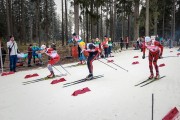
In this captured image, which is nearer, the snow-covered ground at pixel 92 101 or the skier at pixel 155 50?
the snow-covered ground at pixel 92 101

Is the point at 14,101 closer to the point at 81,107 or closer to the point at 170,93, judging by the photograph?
A: the point at 81,107

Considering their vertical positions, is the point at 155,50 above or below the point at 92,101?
above

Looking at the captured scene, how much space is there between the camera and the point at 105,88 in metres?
9.06

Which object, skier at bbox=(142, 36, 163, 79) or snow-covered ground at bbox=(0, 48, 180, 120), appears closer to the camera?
snow-covered ground at bbox=(0, 48, 180, 120)

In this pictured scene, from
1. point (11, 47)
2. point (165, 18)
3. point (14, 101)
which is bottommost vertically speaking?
point (14, 101)

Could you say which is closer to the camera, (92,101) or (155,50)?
(92,101)

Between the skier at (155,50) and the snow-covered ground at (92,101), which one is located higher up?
the skier at (155,50)

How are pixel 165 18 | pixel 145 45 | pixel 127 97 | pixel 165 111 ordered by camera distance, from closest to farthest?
pixel 165 111
pixel 127 97
pixel 145 45
pixel 165 18

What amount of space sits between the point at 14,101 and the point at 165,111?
492 cm

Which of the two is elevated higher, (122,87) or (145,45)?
(145,45)

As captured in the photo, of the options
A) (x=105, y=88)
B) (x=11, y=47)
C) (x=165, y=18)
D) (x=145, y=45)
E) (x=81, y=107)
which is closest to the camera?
(x=81, y=107)

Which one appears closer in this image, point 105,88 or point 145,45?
point 105,88

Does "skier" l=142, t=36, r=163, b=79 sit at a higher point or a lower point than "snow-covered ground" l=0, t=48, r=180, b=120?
higher

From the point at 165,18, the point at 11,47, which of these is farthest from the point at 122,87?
the point at 165,18
